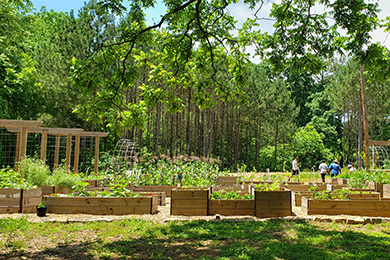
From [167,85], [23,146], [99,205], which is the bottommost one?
[99,205]

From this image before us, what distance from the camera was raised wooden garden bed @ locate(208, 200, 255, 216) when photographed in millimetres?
6523

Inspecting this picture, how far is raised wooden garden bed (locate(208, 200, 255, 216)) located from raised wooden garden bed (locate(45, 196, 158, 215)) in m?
1.30

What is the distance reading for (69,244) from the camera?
449 cm

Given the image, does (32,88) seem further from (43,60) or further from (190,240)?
(190,240)

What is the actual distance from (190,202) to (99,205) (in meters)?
1.88

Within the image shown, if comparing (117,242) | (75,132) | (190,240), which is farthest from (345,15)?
(75,132)

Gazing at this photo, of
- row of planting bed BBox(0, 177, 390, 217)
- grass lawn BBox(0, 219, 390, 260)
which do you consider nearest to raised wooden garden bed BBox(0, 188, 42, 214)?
row of planting bed BBox(0, 177, 390, 217)

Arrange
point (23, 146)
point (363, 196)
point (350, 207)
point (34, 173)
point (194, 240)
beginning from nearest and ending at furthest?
1. point (194, 240)
2. point (350, 207)
3. point (363, 196)
4. point (34, 173)
5. point (23, 146)

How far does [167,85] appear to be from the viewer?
718cm

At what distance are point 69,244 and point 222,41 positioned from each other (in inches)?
194

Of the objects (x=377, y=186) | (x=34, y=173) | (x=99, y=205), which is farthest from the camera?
(x=377, y=186)

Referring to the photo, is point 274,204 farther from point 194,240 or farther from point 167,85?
point 167,85

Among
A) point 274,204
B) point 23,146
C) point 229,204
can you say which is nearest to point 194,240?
point 229,204

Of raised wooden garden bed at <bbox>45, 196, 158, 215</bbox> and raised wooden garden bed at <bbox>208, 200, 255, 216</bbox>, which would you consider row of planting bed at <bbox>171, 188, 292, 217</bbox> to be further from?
raised wooden garden bed at <bbox>45, 196, 158, 215</bbox>
